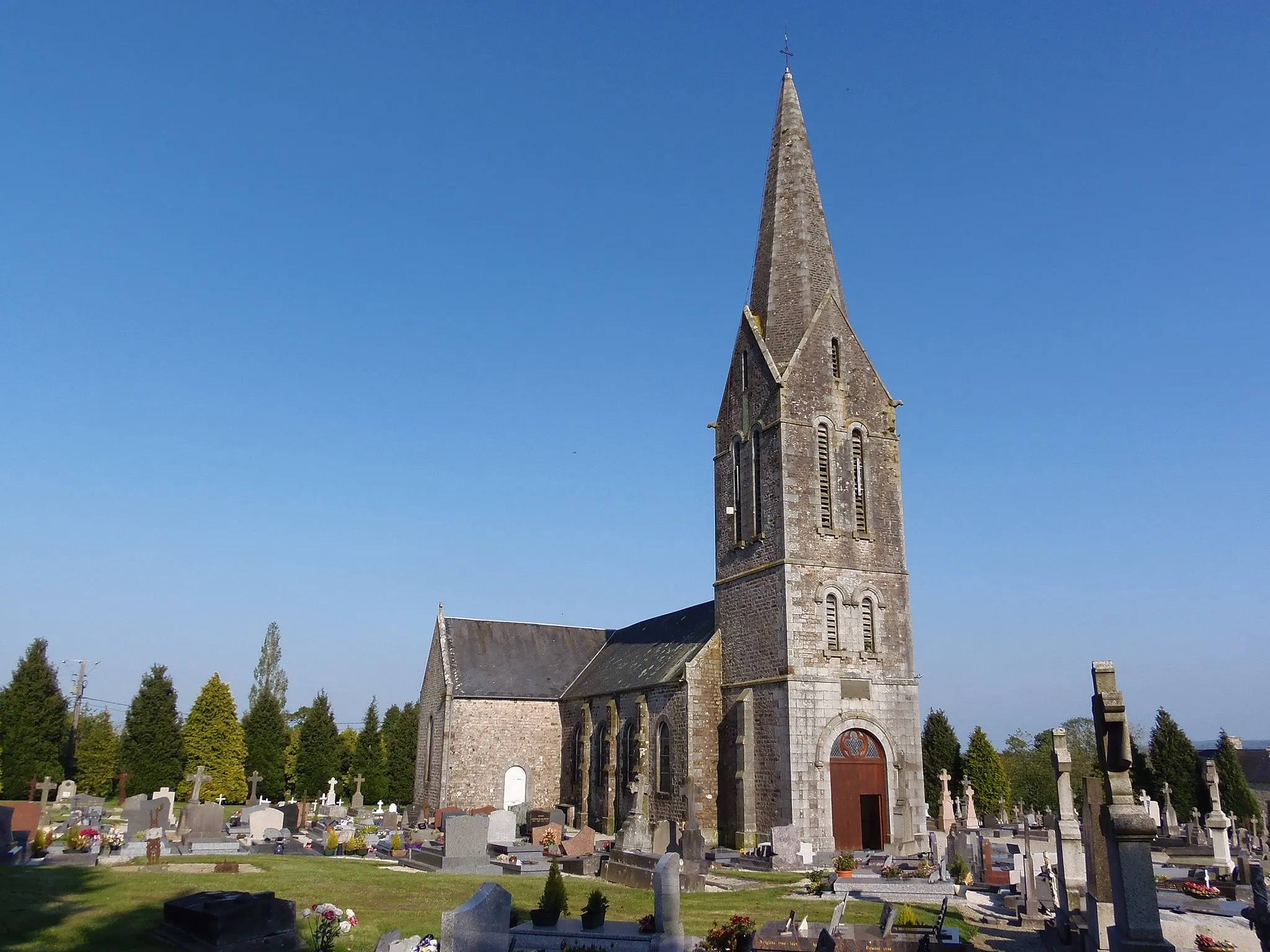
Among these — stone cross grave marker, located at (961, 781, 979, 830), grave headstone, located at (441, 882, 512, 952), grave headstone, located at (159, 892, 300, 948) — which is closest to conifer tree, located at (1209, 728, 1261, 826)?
stone cross grave marker, located at (961, 781, 979, 830)

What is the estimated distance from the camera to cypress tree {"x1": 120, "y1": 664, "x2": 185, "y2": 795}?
1738 inches

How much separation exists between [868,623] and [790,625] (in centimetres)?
275

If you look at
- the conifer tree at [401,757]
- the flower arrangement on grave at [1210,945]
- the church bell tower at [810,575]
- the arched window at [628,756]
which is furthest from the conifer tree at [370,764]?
the flower arrangement on grave at [1210,945]

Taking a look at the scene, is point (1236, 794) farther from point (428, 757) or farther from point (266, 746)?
point (266, 746)

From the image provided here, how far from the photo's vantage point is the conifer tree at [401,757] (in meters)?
47.6

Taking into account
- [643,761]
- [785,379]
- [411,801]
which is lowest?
[411,801]

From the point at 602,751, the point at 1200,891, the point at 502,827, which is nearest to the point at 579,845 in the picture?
the point at 502,827

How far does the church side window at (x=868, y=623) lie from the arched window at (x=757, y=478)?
12.7 feet

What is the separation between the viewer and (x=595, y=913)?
1248cm

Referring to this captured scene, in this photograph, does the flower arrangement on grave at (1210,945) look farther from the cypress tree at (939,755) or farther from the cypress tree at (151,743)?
the cypress tree at (151,743)

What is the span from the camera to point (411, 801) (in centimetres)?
4666

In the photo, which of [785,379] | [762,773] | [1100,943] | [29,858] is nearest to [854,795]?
[762,773]

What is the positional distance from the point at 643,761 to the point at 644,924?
57.2ft

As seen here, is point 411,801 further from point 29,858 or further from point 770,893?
point 770,893
